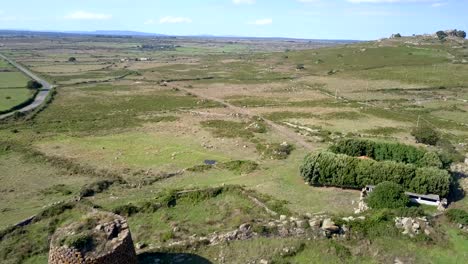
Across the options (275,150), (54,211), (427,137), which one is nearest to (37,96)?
(275,150)

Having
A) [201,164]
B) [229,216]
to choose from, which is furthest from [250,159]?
[229,216]

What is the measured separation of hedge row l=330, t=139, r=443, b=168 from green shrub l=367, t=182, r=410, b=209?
8489 millimetres

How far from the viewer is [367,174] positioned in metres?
33.0

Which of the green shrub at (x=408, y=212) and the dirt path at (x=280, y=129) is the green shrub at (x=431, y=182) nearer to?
the green shrub at (x=408, y=212)

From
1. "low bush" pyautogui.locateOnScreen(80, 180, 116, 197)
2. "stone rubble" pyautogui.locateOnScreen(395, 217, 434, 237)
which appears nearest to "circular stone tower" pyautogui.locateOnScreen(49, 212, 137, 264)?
"low bush" pyautogui.locateOnScreen(80, 180, 116, 197)

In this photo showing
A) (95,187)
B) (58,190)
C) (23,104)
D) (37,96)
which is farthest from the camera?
(37,96)

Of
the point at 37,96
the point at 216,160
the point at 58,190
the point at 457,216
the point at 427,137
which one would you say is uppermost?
the point at 457,216

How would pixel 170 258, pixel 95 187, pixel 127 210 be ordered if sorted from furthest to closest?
pixel 95 187, pixel 127 210, pixel 170 258

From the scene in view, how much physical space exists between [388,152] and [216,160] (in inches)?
656

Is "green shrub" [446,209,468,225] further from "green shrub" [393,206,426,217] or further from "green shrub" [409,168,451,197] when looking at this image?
"green shrub" [409,168,451,197]

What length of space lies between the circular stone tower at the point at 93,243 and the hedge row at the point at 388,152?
2495 cm

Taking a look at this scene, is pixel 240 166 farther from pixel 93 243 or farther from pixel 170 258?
pixel 93 243

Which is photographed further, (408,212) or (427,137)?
(427,137)

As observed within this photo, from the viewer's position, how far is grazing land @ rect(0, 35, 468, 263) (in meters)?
23.3
